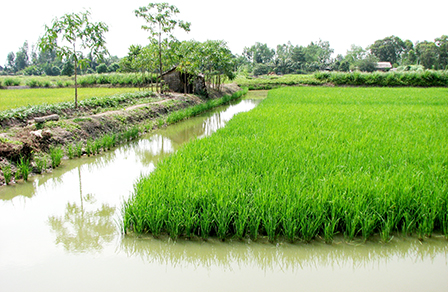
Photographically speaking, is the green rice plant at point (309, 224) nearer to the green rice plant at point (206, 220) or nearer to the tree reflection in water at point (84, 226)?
the green rice plant at point (206, 220)

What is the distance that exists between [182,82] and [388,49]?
73.1 meters

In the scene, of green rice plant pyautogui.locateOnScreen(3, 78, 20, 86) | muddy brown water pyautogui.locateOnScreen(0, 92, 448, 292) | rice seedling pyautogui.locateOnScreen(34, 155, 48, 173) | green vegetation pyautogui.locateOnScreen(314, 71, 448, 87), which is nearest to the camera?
muddy brown water pyautogui.locateOnScreen(0, 92, 448, 292)

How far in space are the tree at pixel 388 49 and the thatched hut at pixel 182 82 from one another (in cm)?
7108

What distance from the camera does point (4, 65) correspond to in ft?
239

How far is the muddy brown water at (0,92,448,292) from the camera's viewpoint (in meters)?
2.56

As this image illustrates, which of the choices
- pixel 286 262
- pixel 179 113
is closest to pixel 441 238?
pixel 286 262

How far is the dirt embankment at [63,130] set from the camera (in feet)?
18.3

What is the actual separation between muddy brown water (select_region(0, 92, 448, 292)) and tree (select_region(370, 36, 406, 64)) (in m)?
84.2

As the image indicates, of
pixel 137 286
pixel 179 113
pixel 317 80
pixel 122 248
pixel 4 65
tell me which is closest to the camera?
pixel 137 286

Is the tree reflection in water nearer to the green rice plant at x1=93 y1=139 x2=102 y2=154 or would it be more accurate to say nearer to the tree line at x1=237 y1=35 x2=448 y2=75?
the green rice plant at x1=93 y1=139 x2=102 y2=154

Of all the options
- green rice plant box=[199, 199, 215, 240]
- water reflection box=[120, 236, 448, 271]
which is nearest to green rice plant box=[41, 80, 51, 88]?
water reflection box=[120, 236, 448, 271]

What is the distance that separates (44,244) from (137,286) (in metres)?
1.37

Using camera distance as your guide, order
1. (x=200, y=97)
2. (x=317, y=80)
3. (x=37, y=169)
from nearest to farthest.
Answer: (x=37, y=169) → (x=200, y=97) → (x=317, y=80)

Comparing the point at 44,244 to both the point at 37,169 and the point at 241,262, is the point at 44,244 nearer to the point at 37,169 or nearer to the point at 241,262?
the point at 241,262
